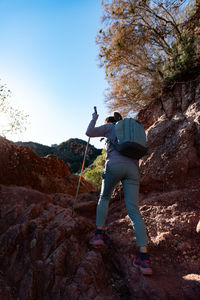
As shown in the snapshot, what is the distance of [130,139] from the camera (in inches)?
109

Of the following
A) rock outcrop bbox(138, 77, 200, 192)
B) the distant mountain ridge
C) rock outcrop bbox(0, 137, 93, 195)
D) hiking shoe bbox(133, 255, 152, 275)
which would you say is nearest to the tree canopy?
rock outcrop bbox(138, 77, 200, 192)

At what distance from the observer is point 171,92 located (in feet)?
23.0

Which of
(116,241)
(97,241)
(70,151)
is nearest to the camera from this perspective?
(97,241)

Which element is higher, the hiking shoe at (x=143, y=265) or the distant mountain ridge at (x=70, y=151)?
the distant mountain ridge at (x=70, y=151)

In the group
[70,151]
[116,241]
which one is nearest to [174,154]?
[116,241]

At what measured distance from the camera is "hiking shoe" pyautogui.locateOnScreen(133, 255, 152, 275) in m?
2.31

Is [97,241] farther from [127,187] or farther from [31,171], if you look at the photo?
[31,171]

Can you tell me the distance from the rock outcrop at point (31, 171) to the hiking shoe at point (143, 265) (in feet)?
12.7

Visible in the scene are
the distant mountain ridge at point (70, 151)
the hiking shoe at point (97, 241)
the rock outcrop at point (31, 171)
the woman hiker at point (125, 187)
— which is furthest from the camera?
the distant mountain ridge at point (70, 151)

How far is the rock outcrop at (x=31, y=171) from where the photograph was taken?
17.2ft

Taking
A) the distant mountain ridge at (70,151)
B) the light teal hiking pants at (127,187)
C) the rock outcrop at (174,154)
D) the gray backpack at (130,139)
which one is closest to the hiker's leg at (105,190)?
the light teal hiking pants at (127,187)

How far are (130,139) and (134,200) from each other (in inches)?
35.0

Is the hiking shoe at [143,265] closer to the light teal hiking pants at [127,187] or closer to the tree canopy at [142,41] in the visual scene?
→ the light teal hiking pants at [127,187]

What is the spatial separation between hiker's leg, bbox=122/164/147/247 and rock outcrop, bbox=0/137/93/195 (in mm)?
3673
